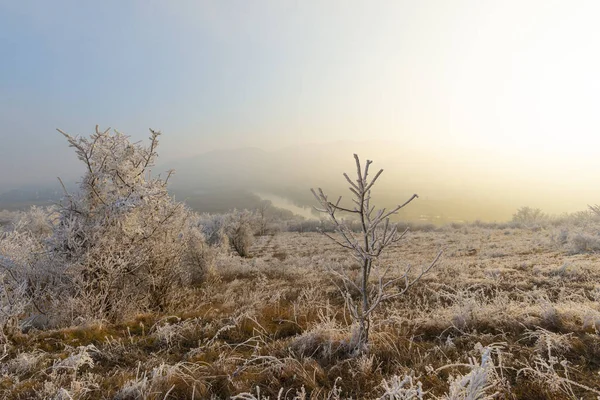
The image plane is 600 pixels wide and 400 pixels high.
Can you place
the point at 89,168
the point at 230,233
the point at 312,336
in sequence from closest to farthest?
the point at 312,336 → the point at 89,168 → the point at 230,233

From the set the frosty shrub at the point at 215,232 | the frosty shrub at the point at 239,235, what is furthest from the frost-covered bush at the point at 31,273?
the frosty shrub at the point at 239,235

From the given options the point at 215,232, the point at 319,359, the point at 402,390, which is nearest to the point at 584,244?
the point at 319,359

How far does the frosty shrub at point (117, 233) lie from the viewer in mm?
5418

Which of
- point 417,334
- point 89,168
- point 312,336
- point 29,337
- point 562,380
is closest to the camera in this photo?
point 562,380

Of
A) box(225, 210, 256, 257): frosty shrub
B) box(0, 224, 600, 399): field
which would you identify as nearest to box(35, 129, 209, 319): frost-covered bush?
box(0, 224, 600, 399): field

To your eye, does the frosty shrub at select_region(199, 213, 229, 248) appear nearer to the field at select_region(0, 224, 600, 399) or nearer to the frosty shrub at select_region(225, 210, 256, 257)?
the frosty shrub at select_region(225, 210, 256, 257)

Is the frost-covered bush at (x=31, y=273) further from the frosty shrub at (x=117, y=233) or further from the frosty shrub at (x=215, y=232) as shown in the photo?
the frosty shrub at (x=215, y=232)

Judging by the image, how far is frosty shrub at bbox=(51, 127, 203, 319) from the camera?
5.42m

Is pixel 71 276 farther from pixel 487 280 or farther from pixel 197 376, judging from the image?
pixel 487 280

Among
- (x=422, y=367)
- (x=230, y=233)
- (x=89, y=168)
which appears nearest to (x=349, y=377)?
(x=422, y=367)

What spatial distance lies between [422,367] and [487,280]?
5830mm

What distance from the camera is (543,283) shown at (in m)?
7.07

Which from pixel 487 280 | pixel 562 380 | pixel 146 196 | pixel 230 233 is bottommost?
pixel 230 233

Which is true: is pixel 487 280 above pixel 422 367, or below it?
below
